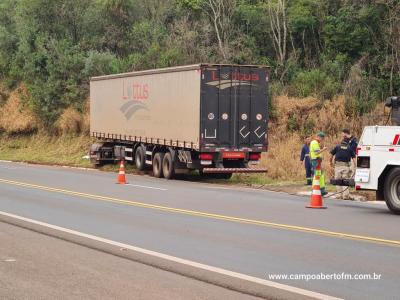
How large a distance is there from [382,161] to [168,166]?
1249 cm

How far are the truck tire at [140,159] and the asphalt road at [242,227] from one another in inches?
335

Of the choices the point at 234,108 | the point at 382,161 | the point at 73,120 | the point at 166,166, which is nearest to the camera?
the point at 382,161

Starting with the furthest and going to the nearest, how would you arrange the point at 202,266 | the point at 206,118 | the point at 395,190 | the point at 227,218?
1. the point at 206,118
2. the point at 395,190
3. the point at 227,218
4. the point at 202,266

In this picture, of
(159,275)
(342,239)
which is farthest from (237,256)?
(342,239)

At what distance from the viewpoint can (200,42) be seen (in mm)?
42281

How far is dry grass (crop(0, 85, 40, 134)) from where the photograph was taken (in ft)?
161

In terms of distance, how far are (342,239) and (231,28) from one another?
32155 millimetres

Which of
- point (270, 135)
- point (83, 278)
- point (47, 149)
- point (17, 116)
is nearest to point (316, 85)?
point (270, 135)

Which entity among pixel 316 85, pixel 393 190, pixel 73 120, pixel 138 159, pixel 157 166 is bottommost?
pixel 157 166

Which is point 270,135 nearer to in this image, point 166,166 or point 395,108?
point 166,166

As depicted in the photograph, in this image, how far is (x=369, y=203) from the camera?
18125mm

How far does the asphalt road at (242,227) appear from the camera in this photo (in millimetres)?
8766

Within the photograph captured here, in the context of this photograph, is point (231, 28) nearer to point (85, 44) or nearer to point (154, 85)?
point (85, 44)

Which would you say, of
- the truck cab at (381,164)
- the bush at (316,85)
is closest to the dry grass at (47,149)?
the bush at (316,85)
